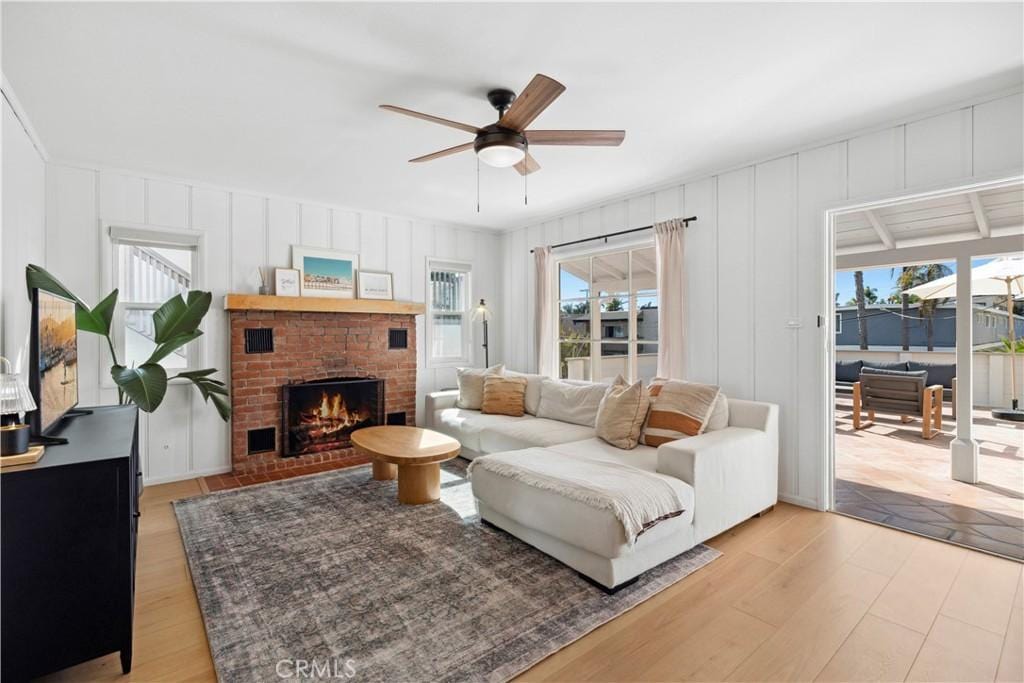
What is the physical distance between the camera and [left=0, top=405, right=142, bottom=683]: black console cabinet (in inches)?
59.9

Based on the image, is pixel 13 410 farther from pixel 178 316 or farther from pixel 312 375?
pixel 312 375

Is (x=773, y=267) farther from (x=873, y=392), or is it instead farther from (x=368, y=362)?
(x=368, y=362)

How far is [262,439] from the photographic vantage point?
4258 millimetres

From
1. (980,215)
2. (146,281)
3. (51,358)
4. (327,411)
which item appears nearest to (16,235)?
(51,358)

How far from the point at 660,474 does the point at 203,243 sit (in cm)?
412

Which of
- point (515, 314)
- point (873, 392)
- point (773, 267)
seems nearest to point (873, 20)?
point (773, 267)

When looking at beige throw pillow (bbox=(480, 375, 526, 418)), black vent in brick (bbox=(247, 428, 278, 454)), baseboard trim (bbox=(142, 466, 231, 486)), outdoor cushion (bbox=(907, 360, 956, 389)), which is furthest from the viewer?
outdoor cushion (bbox=(907, 360, 956, 389))

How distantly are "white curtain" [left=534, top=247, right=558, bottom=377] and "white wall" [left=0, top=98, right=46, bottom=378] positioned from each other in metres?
4.05

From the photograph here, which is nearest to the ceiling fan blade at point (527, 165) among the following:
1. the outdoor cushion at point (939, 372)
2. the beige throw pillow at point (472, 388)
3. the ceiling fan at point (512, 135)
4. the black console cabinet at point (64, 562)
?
the ceiling fan at point (512, 135)

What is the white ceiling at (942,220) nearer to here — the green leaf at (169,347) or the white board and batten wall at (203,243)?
the white board and batten wall at (203,243)

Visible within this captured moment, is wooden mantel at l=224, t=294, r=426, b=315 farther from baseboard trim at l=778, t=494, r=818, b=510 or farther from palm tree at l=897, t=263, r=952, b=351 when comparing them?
palm tree at l=897, t=263, r=952, b=351

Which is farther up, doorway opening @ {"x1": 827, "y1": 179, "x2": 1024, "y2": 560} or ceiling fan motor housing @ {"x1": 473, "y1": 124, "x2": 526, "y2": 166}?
ceiling fan motor housing @ {"x1": 473, "y1": 124, "x2": 526, "y2": 166}

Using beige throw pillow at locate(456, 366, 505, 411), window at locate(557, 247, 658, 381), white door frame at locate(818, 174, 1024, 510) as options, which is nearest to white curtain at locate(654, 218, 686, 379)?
window at locate(557, 247, 658, 381)

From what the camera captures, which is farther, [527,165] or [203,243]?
[203,243]
